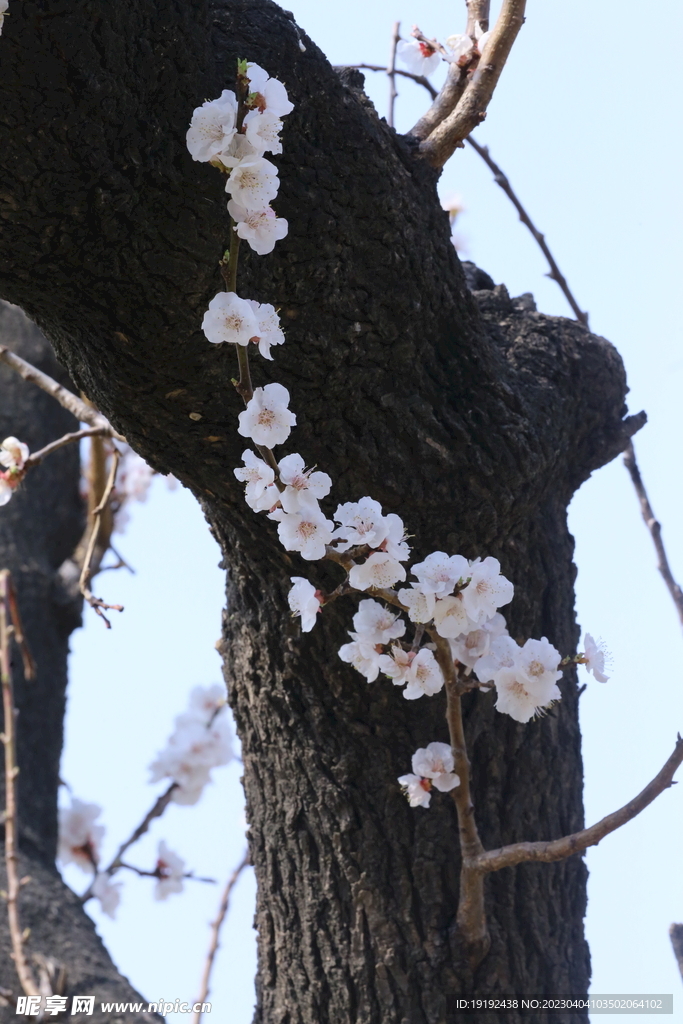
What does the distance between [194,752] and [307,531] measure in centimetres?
162

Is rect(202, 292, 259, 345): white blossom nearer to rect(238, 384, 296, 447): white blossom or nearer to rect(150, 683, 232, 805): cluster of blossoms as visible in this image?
rect(238, 384, 296, 447): white blossom

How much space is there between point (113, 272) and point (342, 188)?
0.27 m

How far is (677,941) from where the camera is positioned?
1.11 meters

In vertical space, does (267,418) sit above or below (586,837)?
above

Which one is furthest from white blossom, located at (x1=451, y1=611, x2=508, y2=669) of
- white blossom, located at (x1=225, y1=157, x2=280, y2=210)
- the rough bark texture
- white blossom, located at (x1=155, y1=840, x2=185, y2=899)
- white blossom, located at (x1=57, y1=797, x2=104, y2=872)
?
white blossom, located at (x1=57, y1=797, x2=104, y2=872)

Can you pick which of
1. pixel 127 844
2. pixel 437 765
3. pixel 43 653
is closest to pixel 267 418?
pixel 437 765

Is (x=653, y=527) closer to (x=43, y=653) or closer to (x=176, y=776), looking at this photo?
(x=176, y=776)

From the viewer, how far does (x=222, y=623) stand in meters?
1.25

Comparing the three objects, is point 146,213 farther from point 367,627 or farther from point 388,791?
point 388,791

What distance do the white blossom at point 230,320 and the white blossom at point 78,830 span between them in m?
1.87

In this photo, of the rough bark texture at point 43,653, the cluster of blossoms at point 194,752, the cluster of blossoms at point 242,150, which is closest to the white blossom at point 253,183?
the cluster of blossoms at point 242,150

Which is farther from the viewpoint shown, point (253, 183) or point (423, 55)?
point (423, 55)

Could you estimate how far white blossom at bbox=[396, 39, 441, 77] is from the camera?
147 centimetres

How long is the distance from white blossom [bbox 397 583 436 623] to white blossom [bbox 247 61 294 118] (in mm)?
436
